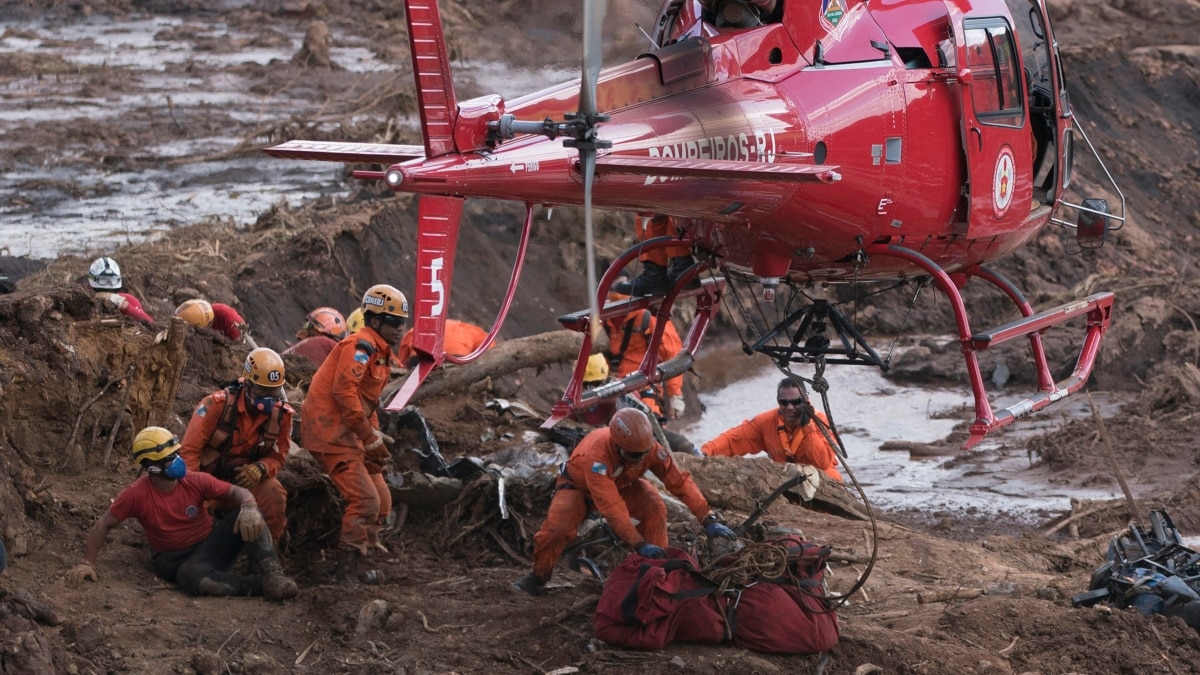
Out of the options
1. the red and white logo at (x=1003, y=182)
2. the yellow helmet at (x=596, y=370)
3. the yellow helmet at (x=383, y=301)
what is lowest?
the yellow helmet at (x=596, y=370)

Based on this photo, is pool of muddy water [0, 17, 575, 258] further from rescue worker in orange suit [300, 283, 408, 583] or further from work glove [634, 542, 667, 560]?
work glove [634, 542, 667, 560]

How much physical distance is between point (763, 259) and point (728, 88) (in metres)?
1.15

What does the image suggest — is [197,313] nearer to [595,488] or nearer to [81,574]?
[81,574]

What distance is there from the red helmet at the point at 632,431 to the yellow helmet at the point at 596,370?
3592 mm

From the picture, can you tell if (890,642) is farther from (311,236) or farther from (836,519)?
(311,236)

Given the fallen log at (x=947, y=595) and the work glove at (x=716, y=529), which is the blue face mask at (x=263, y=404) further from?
the fallen log at (x=947, y=595)

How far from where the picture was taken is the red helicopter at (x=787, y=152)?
7.00 meters

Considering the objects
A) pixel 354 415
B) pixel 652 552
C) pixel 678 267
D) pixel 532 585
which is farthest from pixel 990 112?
pixel 354 415

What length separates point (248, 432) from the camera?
9.68 metres

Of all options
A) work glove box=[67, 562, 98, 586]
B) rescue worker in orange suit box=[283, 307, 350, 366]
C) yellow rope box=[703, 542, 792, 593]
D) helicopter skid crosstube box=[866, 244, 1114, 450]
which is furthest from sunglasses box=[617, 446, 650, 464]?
rescue worker in orange suit box=[283, 307, 350, 366]

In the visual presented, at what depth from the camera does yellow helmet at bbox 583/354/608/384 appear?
42.3 ft

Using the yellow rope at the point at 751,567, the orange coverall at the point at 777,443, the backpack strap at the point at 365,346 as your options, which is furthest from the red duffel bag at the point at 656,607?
the orange coverall at the point at 777,443

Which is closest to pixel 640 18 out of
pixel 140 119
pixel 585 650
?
pixel 585 650

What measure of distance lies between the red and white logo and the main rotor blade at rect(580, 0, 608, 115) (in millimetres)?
3665
